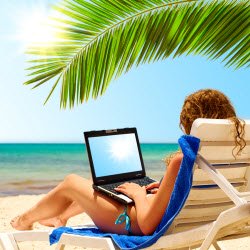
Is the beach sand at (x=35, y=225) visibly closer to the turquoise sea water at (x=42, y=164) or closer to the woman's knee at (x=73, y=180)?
the woman's knee at (x=73, y=180)

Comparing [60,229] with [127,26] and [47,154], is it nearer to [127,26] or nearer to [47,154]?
[127,26]

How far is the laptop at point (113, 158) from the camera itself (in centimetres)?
366

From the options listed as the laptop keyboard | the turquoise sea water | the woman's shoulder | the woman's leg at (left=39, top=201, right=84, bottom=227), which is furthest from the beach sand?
the turquoise sea water

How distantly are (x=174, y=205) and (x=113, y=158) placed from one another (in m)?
0.87

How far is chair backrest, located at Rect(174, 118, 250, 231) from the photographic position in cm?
294

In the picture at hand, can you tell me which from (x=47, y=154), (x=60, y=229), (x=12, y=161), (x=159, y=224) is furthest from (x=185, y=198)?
(x=47, y=154)

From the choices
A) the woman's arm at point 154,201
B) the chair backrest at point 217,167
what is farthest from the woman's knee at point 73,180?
the chair backrest at point 217,167

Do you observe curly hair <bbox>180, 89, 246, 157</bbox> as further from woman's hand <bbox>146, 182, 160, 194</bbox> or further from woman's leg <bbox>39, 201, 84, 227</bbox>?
woman's leg <bbox>39, 201, 84, 227</bbox>

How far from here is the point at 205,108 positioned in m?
3.16

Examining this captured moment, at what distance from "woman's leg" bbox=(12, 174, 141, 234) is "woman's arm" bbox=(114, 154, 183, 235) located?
10 centimetres

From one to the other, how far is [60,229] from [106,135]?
714 mm

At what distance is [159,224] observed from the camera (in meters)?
3.18

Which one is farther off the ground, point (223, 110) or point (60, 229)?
point (223, 110)

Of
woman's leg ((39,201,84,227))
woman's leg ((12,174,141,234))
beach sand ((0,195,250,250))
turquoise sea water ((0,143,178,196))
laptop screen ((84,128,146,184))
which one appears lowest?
turquoise sea water ((0,143,178,196))
